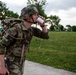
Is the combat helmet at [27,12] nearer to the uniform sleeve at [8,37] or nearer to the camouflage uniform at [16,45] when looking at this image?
the camouflage uniform at [16,45]

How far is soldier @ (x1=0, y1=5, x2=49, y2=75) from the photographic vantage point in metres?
4.16

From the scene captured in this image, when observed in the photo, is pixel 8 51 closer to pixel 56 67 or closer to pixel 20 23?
pixel 20 23

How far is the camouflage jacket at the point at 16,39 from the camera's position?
4.16 m

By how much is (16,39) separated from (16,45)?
113 millimetres

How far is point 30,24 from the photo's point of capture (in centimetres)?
423

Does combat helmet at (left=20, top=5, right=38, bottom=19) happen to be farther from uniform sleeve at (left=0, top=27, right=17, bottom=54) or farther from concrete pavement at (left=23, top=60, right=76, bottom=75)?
concrete pavement at (left=23, top=60, right=76, bottom=75)

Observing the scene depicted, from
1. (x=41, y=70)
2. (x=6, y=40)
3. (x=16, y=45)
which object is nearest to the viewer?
(x=6, y=40)

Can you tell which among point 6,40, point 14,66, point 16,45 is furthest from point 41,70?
point 6,40

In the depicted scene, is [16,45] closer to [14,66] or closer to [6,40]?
[6,40]


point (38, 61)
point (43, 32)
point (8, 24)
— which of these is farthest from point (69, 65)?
point (8, 24)

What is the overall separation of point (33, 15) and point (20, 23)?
240 mm

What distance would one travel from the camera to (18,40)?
420cm

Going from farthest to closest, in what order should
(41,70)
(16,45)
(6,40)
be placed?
(41,70), (16,45), (6,40)

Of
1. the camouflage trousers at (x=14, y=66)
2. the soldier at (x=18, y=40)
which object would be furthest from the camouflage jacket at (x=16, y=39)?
the camouflage trousers at (x=14, y=66)
